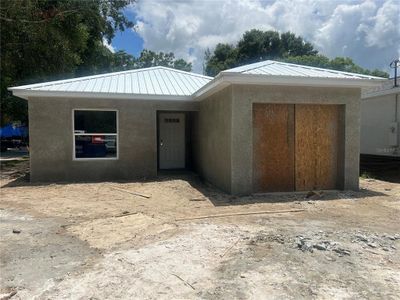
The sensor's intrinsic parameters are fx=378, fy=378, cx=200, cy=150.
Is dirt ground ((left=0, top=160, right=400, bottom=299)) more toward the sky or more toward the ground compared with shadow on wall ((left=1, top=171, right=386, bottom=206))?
more toward the ground

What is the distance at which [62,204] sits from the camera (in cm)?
917

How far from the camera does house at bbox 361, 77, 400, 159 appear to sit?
14.3m

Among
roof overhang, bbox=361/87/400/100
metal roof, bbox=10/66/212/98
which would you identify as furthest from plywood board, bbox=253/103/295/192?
roof overhang, bbox=361/87/400/100

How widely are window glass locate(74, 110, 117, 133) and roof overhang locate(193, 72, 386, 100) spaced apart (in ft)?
16.5

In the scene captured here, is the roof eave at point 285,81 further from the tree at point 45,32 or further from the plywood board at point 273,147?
the tree at point 45,32

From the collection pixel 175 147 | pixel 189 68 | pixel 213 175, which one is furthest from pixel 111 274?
pixel 189 68

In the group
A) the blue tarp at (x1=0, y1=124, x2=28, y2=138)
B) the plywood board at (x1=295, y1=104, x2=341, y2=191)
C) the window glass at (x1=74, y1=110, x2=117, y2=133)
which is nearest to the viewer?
the plywood board at (x1=295, y1=104, x2=341, y2=191)

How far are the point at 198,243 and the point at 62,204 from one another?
15.7 feet

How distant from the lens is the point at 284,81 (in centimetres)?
955

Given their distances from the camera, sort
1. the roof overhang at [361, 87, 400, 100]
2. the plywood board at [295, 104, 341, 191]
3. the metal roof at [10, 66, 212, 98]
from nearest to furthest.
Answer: the plywood board at [295, 104, 341, 191] < the metal roof at [10, 66, 212, 98] < the roof overhang at [361, 87, 400, 100]

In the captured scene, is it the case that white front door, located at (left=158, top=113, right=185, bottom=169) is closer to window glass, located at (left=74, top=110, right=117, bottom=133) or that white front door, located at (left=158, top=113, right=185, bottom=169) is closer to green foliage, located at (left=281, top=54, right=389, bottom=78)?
window glass, located at (left=74, top=110, right=117, bottom=133)

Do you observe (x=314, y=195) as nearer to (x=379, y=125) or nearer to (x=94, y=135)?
(x=379, y=125)

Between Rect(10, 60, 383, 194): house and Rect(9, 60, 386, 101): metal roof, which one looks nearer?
Rect(9, 60, 386, 101): metal roof

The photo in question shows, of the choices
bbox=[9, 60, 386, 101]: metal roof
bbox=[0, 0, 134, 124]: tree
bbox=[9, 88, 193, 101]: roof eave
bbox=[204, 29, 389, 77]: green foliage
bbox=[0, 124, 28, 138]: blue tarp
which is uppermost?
bbox=[204, 29, 389, 77]: green foliage
